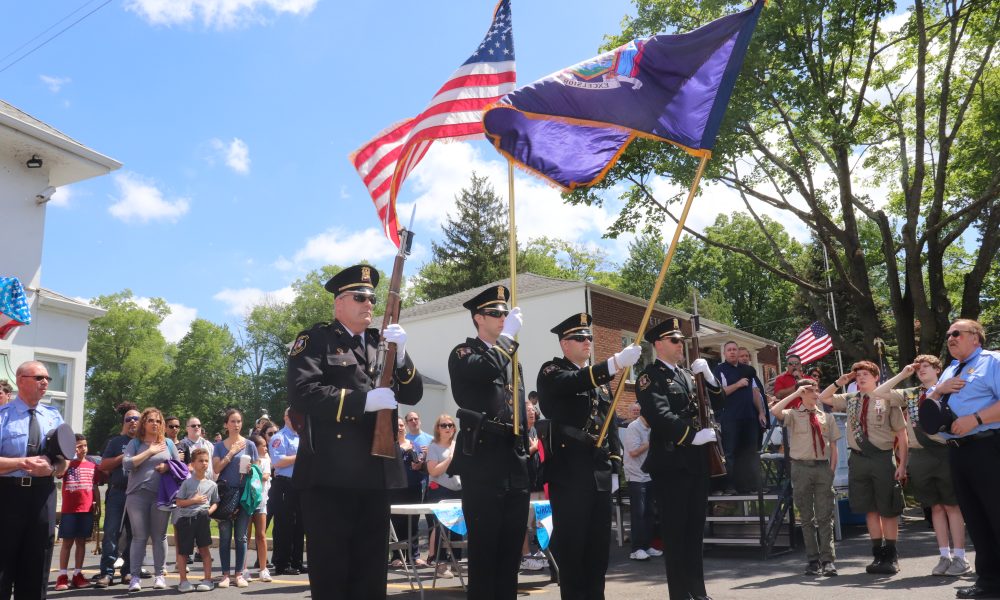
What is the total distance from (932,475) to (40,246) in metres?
16.8

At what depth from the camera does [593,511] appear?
533 centimetres

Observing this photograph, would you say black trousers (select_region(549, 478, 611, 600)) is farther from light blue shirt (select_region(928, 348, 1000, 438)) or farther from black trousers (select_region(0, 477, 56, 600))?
black trousers (select_region(0, 477, 56, 600))

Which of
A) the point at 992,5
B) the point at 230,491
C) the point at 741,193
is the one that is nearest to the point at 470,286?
the point at 741,193

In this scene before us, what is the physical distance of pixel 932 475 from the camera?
27.5 ft

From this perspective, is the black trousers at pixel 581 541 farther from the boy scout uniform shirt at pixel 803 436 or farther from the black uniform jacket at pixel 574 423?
the boy scout uniform shirt at pixel 803 436

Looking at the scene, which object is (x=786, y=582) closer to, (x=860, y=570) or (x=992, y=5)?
(x=860, y=570)

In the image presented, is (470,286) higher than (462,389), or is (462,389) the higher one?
(470,286)

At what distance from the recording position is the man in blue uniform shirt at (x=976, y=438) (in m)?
6.39

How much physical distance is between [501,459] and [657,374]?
1868 mm

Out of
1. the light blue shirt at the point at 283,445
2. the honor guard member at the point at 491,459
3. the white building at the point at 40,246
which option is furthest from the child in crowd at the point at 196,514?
the white building at the point at 40,246

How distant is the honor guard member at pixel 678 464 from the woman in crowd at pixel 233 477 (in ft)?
17.7

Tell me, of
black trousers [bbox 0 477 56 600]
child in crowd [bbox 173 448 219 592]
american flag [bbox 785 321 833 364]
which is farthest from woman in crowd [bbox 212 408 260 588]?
american flag [bbox 785 321 833 364]

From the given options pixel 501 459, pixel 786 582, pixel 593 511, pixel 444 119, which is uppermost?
pixel 444 119

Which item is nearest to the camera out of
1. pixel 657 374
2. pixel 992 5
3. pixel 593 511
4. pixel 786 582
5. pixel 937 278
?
pixel 593 511
